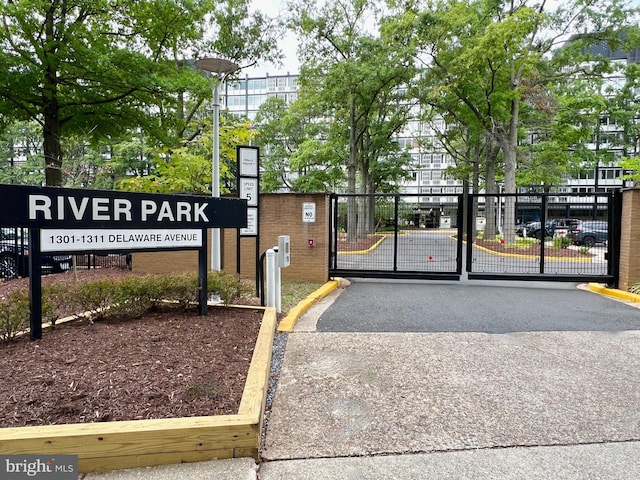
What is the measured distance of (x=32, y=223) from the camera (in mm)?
3676

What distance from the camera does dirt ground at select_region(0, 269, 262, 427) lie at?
276 cm

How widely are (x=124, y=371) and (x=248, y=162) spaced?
17.2 ft

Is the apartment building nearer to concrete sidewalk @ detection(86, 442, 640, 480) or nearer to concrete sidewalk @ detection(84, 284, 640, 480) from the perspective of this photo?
concrete sidewalk @ detection(84, 284, 640, 480)

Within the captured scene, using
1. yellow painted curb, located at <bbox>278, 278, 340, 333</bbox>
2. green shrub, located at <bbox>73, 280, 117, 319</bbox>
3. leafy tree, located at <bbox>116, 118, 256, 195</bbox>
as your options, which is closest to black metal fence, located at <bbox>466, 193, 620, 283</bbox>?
yellow painted curb, located at <bbox>278, 278, 340, 333</bbox>

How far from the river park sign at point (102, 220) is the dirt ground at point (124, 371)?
526 mm

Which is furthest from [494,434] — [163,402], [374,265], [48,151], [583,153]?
[583,153]

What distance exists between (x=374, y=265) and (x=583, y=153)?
875 inches

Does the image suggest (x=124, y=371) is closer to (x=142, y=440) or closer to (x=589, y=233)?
(x=142, y=440)

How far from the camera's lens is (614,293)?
8.52m

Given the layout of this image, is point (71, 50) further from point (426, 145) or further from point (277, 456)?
point (426, 145)

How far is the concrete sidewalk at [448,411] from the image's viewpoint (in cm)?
255

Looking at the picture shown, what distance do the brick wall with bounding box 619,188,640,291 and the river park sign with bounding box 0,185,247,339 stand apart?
26.3 feet

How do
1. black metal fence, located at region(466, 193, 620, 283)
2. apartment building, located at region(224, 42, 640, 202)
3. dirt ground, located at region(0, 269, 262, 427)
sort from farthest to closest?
apartment building, located at region(224, 42, 640, 202) < black metal fence, located at region(466, 193, 620, 283) < dirt ground, located at region(0, 269, 262, 427)

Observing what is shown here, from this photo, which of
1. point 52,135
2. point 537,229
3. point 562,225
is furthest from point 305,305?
point 52,135
